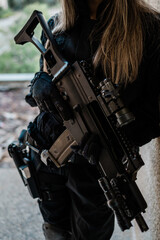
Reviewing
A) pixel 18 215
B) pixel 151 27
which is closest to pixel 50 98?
pixel 151 27

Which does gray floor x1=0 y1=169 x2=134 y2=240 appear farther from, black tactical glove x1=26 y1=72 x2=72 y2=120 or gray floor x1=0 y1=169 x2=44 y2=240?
black tactical glove x1=26 y1=72 x2=72 y2=120

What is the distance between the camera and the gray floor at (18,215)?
1.60m

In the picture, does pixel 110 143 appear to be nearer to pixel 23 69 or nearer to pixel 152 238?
pixel 152 238

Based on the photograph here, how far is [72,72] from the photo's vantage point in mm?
924

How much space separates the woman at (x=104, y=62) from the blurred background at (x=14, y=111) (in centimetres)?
22

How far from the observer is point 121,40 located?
0.95 metres

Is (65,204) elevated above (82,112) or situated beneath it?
situated beneath

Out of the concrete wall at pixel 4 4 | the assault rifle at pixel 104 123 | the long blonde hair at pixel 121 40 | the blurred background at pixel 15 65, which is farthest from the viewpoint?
the concrete wall at pixel 4 4

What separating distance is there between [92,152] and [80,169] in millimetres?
268

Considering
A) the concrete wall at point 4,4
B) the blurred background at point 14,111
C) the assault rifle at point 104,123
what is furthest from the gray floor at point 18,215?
the concrete wall at point 4,4

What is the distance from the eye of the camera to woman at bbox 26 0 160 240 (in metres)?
0.95

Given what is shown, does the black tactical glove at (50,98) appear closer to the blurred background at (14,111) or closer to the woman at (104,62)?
the woman at (104,62)

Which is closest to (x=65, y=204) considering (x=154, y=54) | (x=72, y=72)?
(x=72, y=72)

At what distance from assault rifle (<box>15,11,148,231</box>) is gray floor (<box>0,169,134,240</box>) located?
806 mm
